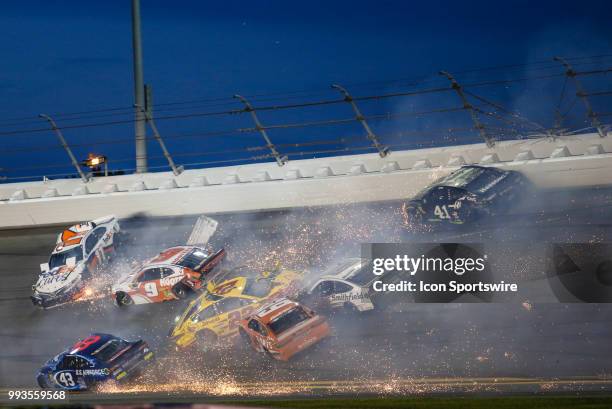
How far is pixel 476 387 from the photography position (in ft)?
43.5

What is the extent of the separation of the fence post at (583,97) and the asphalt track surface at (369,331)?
1.66 meters

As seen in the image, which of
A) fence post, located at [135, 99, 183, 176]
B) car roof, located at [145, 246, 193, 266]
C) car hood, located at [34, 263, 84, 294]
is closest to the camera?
car roof, located at [145, 246, 193, 266]

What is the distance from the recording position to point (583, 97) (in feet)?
58.0

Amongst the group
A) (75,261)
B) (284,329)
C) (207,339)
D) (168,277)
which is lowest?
(284,329)

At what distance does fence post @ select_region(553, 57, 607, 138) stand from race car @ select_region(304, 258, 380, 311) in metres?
5.80

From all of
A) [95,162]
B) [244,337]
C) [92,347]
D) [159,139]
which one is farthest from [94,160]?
[244,337]

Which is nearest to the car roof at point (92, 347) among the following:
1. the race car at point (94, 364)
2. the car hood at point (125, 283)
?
the race car at point (94, 364)

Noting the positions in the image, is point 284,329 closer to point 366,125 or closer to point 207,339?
point 207,339

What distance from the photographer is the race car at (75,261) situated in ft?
57.1

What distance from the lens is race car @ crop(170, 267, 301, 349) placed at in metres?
15.3

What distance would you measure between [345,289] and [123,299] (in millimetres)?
4454

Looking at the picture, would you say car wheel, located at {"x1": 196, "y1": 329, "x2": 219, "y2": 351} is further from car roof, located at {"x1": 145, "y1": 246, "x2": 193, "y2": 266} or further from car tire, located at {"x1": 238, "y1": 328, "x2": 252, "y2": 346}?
car roof, located at {"x1": 145, "y1": 246, "x2": 193, "y2": 266}

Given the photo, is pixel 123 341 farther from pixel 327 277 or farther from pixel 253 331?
pixel 327 277

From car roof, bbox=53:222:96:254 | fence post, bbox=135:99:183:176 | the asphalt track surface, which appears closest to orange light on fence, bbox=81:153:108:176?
fence post, bbox=135:99:183:176
